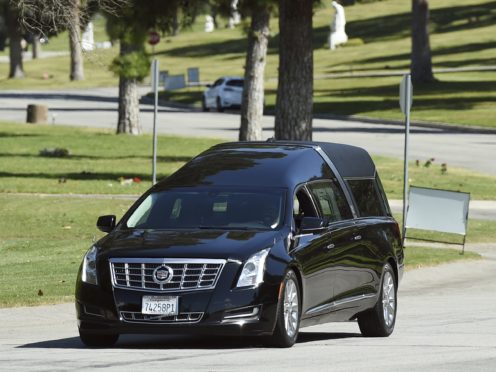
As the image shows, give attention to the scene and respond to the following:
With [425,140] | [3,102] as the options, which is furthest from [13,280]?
[3,102]

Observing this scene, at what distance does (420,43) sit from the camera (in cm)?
6844

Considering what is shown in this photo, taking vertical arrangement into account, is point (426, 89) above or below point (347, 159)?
below

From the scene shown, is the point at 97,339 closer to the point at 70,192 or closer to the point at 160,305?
the point at 160,305

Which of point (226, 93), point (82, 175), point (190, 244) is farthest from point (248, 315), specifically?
point (226, 93)

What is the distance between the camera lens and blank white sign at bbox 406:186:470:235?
23.4 metres

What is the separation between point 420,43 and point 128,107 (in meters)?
24.4

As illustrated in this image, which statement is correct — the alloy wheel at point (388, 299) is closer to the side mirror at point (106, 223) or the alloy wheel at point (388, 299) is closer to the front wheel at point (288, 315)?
the front wheel at point (288, 315)

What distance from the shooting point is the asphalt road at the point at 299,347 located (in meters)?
11.1

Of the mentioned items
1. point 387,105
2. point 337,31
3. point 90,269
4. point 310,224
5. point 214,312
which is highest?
point 337,31

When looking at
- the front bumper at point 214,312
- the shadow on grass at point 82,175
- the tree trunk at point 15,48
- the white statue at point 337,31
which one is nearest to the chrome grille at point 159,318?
the front bumper at point 214,312

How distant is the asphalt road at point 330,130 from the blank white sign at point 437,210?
46.2 ft

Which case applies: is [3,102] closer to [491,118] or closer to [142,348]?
[491,118]

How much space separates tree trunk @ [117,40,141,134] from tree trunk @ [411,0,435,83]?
23359mm

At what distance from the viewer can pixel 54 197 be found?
2920 centimetres
